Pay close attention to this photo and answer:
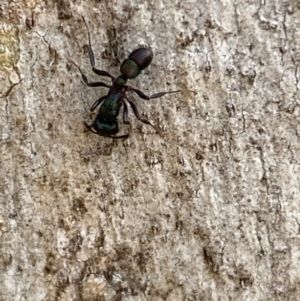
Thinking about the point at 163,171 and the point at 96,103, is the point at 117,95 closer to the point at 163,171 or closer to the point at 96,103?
the point at 96,103

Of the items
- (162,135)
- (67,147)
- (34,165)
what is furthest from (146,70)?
(34,165)

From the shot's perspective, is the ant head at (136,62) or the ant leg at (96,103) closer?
the ant head at (136,62)

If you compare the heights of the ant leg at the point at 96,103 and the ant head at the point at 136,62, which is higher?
the ant head at the point at 136,62

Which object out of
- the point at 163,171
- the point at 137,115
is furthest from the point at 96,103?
the point at 163,171

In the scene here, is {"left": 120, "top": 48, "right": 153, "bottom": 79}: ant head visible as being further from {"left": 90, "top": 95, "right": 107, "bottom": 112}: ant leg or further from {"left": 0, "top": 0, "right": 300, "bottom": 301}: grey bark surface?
{"left": 90, "top": 95, "right": 107, "bottom": 112}: ant leg

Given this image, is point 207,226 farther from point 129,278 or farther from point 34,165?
point 34,165

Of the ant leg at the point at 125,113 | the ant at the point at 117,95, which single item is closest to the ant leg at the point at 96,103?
the ant at the point at 117,95

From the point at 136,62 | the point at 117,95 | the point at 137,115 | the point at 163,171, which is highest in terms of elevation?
the point at 136,62

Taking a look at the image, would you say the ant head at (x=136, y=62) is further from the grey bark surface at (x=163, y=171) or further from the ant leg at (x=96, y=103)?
the ant leg at (x=96, y=103)
